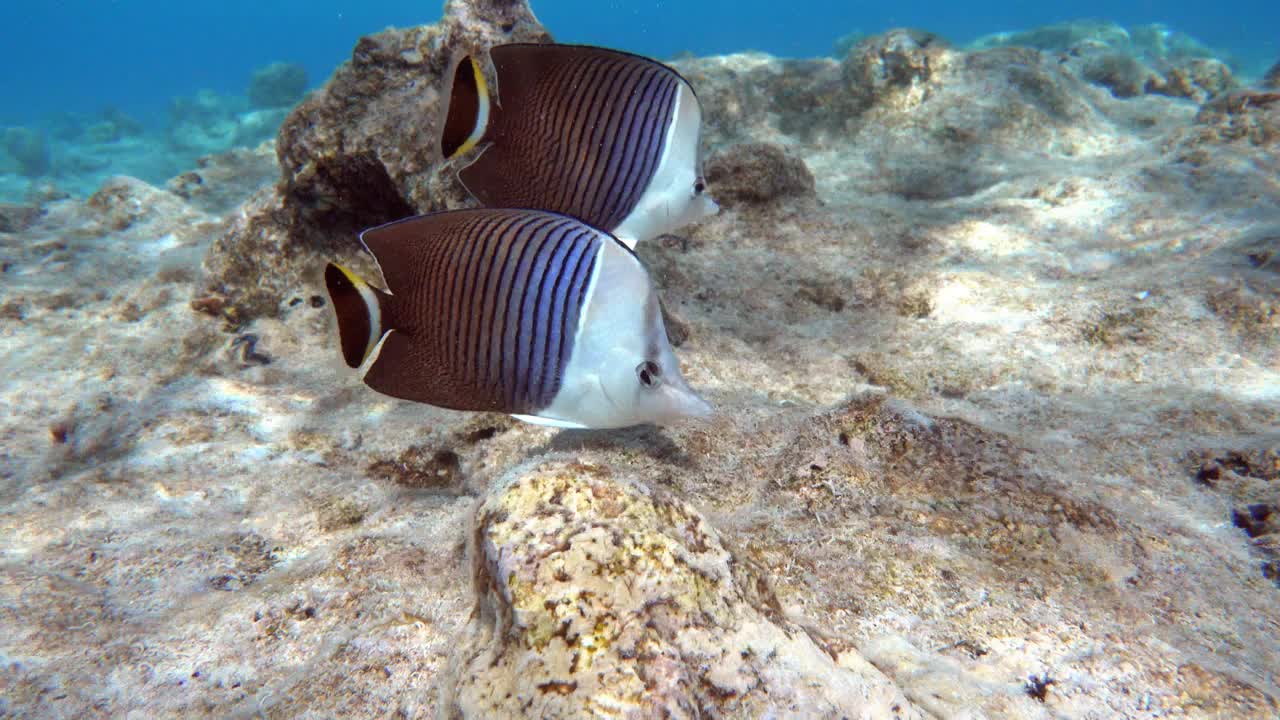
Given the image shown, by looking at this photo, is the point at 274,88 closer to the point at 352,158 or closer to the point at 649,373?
the point at 352,158

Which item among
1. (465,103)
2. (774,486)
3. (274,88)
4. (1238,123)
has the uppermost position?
(274,88)

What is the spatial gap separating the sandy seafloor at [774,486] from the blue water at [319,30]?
31843 millimetres

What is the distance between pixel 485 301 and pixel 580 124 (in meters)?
0.84

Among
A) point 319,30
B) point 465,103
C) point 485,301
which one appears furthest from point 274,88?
point 319,30

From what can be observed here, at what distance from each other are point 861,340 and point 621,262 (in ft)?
7.99

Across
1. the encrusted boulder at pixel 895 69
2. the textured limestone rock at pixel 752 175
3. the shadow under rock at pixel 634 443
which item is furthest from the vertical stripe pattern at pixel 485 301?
the encrusted boulder at pixel 895 69

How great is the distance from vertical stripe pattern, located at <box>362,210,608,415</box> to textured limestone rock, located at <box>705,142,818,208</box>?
3.16 meters

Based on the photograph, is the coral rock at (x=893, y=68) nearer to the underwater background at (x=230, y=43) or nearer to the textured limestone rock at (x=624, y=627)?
the textured limestone rock at (x=624, y=627)

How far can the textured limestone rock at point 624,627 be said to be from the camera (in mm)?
1145

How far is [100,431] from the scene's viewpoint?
324 cm

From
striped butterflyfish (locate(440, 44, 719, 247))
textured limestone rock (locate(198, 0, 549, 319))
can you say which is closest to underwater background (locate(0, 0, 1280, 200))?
textured limestone rock (locate(198, 0, 549, 319))

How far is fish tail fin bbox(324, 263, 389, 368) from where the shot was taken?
1522mm

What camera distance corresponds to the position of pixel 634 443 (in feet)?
7.63

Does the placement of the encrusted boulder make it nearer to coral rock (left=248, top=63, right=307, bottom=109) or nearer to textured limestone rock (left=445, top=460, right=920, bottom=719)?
textured limestone rock (left=445, top=460, right=920, bottom=719)
